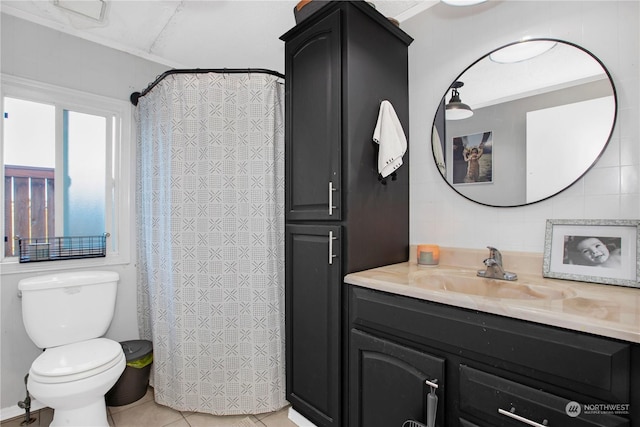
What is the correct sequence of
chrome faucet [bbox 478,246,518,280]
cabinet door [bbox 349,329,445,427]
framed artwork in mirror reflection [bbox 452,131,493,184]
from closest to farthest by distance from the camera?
cabinet door [bbox 349,329,445,427] < chrome faucet [bbox 478,246,518,280] < framed artwork in mirror reflection [bbox 452,131,493,184]

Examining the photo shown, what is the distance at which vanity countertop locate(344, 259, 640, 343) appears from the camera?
2.67 feet

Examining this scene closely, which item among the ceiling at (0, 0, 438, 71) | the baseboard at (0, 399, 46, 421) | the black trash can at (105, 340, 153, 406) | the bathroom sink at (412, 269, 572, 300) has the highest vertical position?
the ceiling at (0, 0, 438, 71)

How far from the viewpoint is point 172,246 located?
1.89m

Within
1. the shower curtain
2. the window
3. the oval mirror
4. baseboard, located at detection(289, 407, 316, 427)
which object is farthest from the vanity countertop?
the window

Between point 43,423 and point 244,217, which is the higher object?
point 244,217

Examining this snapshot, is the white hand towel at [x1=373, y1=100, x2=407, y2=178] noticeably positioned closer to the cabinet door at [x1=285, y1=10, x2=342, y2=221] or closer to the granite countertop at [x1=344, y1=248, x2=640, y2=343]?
the cabinet door at [x1=285, y1=10, x2=342, y2=221]

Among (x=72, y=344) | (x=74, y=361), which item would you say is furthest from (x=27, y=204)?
(x=74, y=361)

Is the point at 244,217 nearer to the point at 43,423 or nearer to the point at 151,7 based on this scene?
the point at 151,7

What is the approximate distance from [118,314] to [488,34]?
2.93 m

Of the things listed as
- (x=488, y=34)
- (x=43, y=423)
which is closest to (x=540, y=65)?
(x=488, y=34)

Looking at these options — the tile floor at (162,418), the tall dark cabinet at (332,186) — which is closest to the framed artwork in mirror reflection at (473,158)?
the tall dark cabinet at (332,186)

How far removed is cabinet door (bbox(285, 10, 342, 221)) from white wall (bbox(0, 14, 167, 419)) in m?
1.44

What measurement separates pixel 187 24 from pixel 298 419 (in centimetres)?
255

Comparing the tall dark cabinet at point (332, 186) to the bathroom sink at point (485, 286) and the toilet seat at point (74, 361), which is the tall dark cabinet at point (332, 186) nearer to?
the bathroom sink at point (485, 286)
